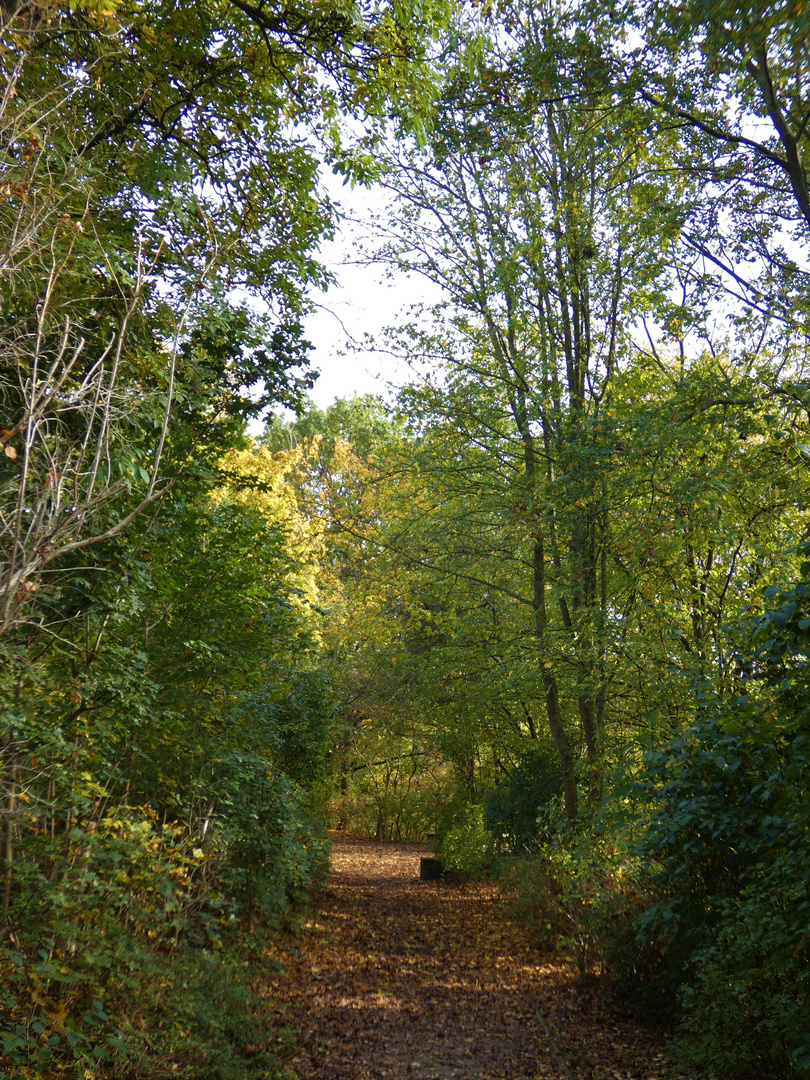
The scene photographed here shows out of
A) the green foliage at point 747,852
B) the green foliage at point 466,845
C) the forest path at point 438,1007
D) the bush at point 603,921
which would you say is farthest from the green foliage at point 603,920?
the green foliage at point 466,845

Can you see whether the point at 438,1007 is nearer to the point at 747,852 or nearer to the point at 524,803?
the point at 747,852

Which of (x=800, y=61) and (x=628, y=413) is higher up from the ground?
(x=800, y=61)

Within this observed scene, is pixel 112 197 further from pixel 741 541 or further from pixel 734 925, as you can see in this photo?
pixel 741 541

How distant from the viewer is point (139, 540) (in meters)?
5.13

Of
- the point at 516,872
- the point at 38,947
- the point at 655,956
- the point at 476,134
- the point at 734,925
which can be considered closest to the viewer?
the point at 38,947

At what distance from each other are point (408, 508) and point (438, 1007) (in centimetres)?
760

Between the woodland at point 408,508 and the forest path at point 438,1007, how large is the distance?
1.33 feet

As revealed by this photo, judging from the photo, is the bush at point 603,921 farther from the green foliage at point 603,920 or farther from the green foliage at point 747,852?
the green foliage at point 747,852

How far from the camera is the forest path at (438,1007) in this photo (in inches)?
218

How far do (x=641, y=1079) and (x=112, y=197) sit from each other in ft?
25.3

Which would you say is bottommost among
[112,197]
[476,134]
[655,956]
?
[655,956]

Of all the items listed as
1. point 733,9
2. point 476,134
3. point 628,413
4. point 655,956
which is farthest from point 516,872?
point 733,9

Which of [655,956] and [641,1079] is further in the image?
[655,956]

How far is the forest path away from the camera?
5.54 m
